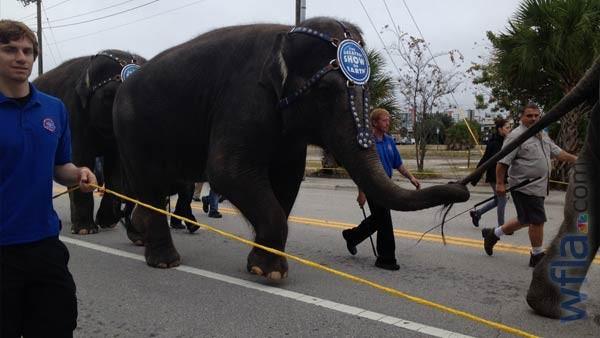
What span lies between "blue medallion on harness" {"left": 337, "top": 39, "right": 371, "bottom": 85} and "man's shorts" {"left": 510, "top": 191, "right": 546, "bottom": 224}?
7.34ft

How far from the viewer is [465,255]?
20.2 ft

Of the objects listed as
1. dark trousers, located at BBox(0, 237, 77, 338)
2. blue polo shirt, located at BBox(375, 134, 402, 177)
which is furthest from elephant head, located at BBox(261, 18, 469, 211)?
dark trousers, located at BBox(0, 237, 77, 338)

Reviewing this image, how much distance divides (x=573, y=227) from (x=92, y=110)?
5.40m

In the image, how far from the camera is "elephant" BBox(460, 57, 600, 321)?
3.20 m

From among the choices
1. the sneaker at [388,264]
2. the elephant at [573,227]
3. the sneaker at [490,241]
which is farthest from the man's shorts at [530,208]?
the elephant at [573,227]

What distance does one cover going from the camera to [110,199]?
307 inches

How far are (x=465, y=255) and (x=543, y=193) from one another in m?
1.06

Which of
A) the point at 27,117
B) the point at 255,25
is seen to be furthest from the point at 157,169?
the point at 27,117

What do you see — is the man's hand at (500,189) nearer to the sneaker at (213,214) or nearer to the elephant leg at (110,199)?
the sneaker at (213,214)

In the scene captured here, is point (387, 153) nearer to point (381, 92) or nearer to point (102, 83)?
point (102, 83)

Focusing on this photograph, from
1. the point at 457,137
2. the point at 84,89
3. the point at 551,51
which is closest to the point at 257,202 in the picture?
the point at 84,89

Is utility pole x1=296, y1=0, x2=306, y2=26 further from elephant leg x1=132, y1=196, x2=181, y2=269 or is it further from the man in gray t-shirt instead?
elephant leg x1=132, y1=196, x2=181, y2=269

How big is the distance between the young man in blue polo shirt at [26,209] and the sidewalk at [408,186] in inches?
355

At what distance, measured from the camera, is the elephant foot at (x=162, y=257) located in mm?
5535
